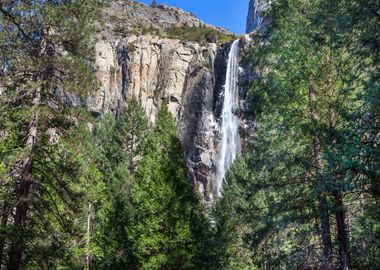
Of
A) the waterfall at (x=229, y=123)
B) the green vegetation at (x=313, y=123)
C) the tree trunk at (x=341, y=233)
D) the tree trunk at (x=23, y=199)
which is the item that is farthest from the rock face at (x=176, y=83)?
the tree trunk at (x=341, y=233)

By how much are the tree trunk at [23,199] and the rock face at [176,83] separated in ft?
130

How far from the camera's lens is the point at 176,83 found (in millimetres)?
58219

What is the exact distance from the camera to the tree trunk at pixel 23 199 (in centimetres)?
935

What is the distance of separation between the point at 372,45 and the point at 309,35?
3.56 metres

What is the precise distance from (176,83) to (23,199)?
49.5 m

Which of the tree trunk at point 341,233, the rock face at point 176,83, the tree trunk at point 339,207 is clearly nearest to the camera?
the tree trunk at point 339,207

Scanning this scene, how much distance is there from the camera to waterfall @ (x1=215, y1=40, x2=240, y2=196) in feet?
161

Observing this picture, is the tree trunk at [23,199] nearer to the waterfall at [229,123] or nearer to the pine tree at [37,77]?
the pine tree at [37,77]

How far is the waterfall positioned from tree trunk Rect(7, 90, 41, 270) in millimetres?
38193

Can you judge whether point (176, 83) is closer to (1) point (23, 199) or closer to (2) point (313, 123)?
(2) point (313, 123)

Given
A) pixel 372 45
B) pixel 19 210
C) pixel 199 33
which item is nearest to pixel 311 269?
pixel 372 45

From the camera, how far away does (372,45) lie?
732 centimetres

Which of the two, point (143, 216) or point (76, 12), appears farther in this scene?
point (143, 216)

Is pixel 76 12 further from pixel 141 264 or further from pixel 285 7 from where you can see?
pixel 141 264
